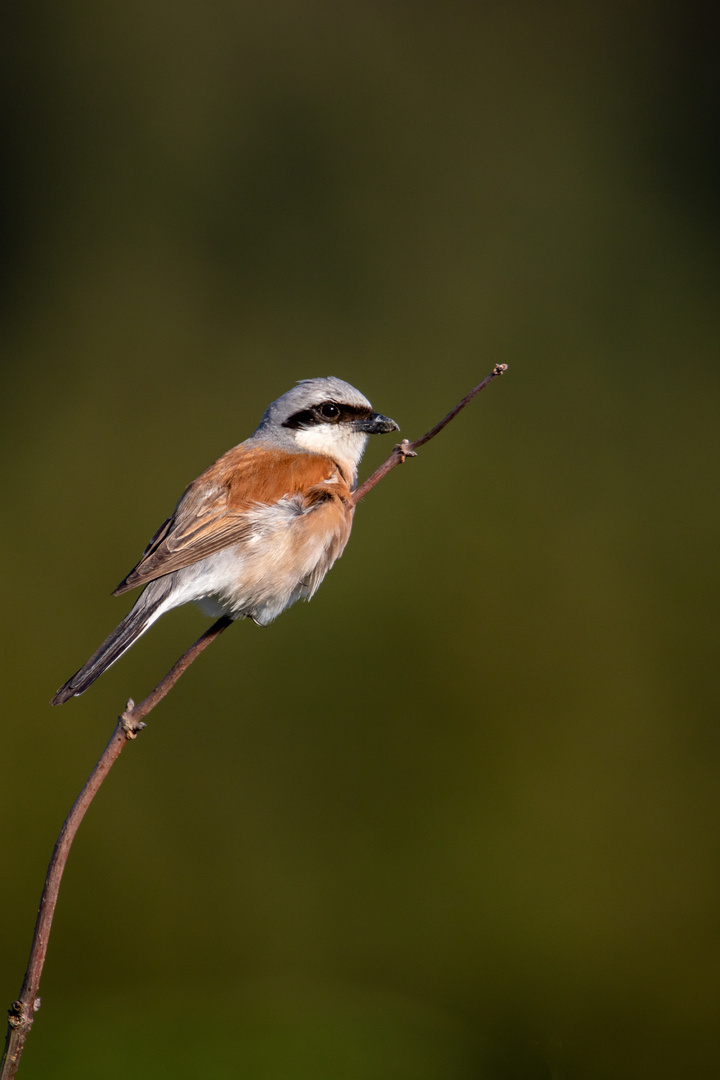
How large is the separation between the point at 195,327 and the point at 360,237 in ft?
3.39

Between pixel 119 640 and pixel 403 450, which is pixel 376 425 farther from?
pixel 119 640

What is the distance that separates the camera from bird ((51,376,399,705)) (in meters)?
2.11

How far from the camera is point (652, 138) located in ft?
18.6

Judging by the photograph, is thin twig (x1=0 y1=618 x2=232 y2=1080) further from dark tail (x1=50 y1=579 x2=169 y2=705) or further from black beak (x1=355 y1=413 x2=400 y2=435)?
black beak (x1=355 y1=413 x2=400 y2=435)

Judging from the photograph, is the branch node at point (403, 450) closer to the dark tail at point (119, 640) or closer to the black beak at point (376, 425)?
the dark tail at point (119, 640)

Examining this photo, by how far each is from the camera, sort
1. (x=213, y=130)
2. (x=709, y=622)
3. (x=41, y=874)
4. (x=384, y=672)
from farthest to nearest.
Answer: (x=213, y=130) < (x=709, y=622) < (x=384, y=672) < (x=41, y=874)

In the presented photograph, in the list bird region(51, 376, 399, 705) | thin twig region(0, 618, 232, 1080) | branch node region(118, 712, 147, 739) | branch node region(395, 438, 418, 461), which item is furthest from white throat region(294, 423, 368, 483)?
thin twig region(0, 618, 232, 1080)

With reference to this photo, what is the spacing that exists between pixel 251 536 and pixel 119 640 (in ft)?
1.39

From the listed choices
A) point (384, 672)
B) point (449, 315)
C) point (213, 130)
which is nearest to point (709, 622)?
point (384, 672)

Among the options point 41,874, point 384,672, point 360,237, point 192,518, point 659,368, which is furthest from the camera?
point 360,237

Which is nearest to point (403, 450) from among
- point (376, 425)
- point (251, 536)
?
point (251, 536)

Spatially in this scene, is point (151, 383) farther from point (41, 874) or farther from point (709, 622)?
point (709, 622)

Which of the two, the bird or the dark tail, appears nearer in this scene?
the dark tail

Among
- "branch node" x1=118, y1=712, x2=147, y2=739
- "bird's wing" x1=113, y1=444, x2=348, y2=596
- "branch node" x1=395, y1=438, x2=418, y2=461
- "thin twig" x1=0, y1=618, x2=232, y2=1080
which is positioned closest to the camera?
"thin twig" x1=0, y1=618, x2=232, y2=1080
